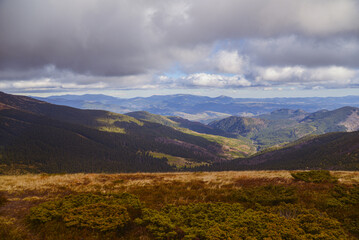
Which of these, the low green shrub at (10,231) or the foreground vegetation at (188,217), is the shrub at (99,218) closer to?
the foreground vegetation at (188,217)

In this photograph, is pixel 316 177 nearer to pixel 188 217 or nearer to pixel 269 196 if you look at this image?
pixel 269 196

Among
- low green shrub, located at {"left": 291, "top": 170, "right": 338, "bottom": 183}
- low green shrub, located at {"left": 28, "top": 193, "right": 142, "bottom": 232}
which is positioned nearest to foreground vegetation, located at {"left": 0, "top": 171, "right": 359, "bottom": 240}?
low green shrub, located at {"left": 28, "top": 193, "right": 142, "bottom": 232}

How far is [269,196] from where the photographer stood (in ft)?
51.1

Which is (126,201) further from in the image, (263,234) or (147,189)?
(263,234)

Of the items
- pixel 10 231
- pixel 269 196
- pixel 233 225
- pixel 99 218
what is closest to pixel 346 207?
pixel 269 196

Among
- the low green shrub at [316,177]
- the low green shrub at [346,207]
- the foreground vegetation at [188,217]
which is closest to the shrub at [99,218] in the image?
the foreground vegetation at [188,217]

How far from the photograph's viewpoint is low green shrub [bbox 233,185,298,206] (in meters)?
14.7

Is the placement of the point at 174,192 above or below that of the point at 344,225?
below

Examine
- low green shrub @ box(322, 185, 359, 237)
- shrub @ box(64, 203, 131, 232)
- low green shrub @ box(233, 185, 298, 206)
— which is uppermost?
shrub @ box(64, 203, 131, 232)

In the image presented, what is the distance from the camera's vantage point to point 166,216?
37.2 ft

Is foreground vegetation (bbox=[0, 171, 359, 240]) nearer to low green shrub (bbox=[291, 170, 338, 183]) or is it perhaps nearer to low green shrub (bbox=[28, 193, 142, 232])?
low green shrub (bbox=[28, 193, 142, 232])

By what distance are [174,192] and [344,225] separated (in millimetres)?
13228

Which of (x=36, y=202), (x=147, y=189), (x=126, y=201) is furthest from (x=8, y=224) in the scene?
(x=147, y=189)

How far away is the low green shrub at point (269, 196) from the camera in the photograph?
14.7 m
